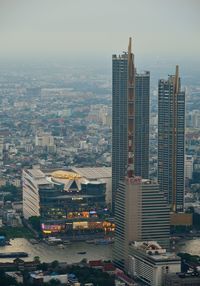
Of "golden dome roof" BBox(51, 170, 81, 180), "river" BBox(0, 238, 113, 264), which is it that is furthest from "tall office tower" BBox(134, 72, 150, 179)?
"river" BBox(0, 238, 113, 264)

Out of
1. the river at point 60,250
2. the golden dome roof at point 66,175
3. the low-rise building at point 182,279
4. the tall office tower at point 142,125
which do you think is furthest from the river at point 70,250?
the tall office tower at point 142,125

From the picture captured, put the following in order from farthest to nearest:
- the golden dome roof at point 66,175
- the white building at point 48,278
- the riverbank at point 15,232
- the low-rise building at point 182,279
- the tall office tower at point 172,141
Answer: the tall office tower at point 172,141 < the golden dome roof at point 66,175 < the riverbank at point 15,232 < the white building at point 48,278 < the low-rise building at point 182,279

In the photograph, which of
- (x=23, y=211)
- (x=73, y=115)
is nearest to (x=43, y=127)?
(x=73, y=115)

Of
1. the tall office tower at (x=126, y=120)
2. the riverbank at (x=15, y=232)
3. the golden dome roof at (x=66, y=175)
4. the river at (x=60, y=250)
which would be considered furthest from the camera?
the tall office tower at (x=126, y=120)

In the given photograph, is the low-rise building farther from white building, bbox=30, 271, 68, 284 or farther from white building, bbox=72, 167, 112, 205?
white building, bbox=72, 167, 112, 205

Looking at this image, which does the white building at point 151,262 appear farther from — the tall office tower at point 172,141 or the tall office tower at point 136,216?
the tall office tower at point 172,141

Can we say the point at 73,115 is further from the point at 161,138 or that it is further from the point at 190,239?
the point at 190,239

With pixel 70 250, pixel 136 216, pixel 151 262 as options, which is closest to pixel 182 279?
pixel 151 262
